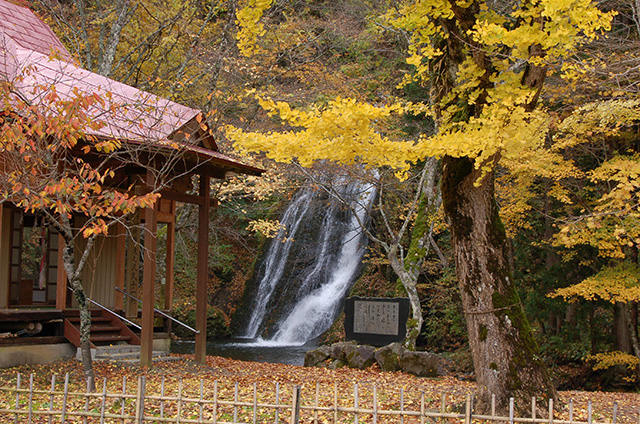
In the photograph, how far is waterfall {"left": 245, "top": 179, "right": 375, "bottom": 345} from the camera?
20016 mm

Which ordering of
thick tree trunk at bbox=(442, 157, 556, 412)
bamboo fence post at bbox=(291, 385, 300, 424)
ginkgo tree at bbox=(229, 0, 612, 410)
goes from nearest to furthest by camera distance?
bamboo fence post at bbox=(291, 385, 300, 424) < ginkgo tree at bbox=(229, 0, 612, 410) < thick tree trunk at bbox=(442, 157, 556, 412)

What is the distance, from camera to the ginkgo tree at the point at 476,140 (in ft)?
19.0

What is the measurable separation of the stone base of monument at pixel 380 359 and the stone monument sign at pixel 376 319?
531 mm

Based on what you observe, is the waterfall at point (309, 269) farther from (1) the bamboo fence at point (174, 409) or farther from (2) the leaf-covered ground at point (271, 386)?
(1) the bamboo fence at point (174, 409)

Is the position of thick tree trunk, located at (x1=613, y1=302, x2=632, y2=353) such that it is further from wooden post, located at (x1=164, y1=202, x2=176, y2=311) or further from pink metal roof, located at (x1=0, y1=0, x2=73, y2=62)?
pink metal roof, located at (x1=0, y1=0, x2=73, y2=62)

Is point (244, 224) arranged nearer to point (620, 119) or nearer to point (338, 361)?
point (338, 361)

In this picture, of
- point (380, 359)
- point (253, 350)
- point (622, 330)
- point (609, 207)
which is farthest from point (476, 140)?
point (253, 350)

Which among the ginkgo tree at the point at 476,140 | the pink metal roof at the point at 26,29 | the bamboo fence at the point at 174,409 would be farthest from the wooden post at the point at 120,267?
the ginkgo tree at the point at 476,140

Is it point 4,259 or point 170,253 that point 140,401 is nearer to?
point 4,259

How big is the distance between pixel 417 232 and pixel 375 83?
7.31 metres

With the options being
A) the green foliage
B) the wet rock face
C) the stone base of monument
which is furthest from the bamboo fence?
the green foliage

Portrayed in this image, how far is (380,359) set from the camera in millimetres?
12711

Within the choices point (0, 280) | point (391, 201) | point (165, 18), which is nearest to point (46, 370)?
point (0, 280)

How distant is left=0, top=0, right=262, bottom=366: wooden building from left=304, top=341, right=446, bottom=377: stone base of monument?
3.48m
